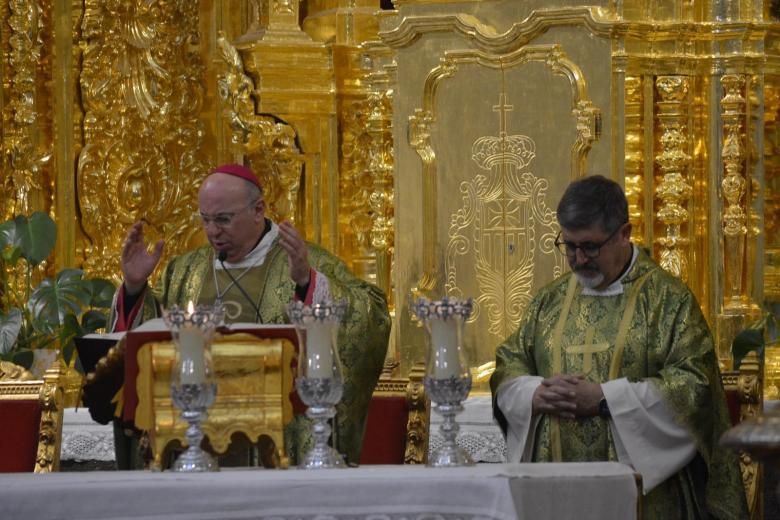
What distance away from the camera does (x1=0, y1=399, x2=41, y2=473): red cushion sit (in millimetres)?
7242

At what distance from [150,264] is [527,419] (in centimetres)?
139

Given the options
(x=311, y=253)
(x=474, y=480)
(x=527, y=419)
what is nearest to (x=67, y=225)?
(x=311, y=253)

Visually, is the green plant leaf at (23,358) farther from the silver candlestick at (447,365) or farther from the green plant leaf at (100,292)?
the silver candlestick at (447,365)

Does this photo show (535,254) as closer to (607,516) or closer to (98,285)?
(98,285)

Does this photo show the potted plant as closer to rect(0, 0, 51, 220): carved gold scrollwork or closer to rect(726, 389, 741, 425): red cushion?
rect(0, 0, 51, 220): carved gold scrollwork

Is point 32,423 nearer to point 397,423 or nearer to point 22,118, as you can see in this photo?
point 397,423

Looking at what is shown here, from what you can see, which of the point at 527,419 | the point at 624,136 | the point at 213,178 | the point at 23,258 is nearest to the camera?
the point at 527,419

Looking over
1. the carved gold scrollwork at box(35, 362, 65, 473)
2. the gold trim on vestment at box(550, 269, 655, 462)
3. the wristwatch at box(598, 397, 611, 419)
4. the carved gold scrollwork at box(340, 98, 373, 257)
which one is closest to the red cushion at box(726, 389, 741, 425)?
the gold trim on vestment at box(550, 269, 655, 462)

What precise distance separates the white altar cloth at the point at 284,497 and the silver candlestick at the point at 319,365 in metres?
0.26

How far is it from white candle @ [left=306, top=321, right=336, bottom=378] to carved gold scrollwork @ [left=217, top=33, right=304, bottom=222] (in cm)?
420

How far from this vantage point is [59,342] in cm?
946

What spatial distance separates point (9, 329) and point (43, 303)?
0.76ft

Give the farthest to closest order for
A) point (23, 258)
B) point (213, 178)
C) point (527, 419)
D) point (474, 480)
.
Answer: point (23, 258) < point (213, 178) < point (527, 419) < point (474, 480)

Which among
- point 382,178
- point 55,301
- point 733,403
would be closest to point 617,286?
point 733,403
